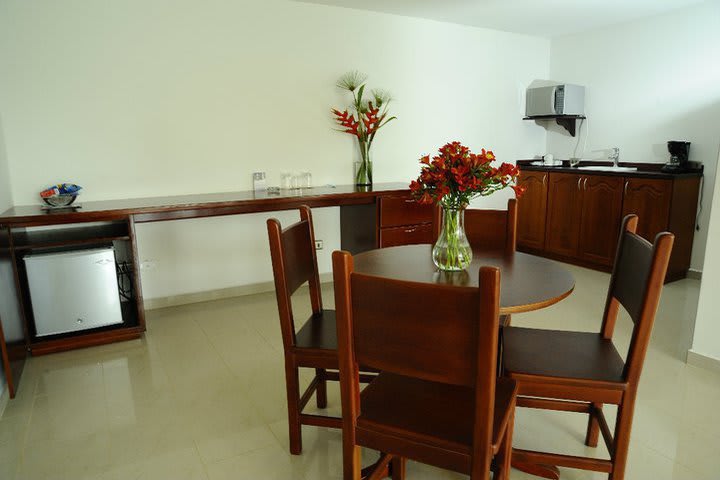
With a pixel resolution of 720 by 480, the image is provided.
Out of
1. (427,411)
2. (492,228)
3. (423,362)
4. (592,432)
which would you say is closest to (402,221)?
(492,228)

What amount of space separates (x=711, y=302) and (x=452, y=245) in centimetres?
173

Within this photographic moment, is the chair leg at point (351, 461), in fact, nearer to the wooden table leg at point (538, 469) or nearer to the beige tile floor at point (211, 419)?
the beige tile floor at point (211, 419)

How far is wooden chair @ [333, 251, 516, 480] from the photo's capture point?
3.52 ft

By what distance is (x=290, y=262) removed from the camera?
1772 mm

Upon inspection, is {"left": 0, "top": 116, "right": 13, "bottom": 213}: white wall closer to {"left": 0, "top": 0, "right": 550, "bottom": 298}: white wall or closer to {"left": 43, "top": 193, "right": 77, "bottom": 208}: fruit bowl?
{"left": 0, "top": 0, "right": 550, "bottom": 298}: white wall

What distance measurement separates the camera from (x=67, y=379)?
99.7 inches

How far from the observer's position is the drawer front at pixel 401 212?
3.81 metres

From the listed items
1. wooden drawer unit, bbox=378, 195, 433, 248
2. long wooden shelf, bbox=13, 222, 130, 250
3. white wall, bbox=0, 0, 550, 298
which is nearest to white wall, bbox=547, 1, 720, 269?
white wall, bbox=0, 0, 550, 298

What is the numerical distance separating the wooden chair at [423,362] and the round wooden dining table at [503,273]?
31 cm

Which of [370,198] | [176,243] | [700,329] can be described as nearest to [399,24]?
[370,198]

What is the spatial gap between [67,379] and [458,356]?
2313 millimetres

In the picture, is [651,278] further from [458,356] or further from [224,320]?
[224,320]

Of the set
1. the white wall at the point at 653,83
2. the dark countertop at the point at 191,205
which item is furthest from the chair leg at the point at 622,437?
the white wall at the point at 653,83

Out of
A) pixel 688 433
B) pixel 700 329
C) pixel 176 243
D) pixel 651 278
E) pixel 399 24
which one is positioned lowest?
pixel 688 433
